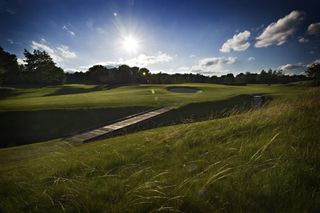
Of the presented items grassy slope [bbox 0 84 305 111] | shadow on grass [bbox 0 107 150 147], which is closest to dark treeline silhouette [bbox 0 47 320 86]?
grassy slope [bbox 0 84 305 111]

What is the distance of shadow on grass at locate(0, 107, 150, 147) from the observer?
16.6m

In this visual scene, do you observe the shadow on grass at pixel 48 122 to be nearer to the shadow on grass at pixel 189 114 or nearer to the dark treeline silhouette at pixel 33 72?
the shadow on grass at pixel 189 114

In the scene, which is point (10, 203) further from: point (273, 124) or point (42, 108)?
point (42, 108)

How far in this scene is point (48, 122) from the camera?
1883cm

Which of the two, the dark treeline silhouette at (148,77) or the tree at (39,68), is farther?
the dark treeline silhouette at (148,77)

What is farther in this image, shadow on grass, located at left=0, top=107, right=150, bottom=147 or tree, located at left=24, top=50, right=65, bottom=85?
tree, located at left=24, top=50, right=65, bottom=85

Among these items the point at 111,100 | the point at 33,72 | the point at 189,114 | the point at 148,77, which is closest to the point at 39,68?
the point at 33,72

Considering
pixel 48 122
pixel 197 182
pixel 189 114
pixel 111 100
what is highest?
pixel 197 182

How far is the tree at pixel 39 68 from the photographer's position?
75.6 m

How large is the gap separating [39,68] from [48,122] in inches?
2800

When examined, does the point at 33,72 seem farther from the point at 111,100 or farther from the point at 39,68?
the point at 111,100

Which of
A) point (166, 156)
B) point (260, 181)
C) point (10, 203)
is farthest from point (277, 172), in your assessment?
point (10, 203)

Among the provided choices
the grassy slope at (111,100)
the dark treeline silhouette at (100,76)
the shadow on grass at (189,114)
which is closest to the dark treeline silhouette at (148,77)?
the dark treeline silhouette at (100,76)

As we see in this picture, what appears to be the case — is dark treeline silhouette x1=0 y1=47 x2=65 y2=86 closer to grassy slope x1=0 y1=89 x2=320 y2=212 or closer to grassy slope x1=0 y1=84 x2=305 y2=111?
grassy slope x1=0 y1=84 x2=305 y2=111
